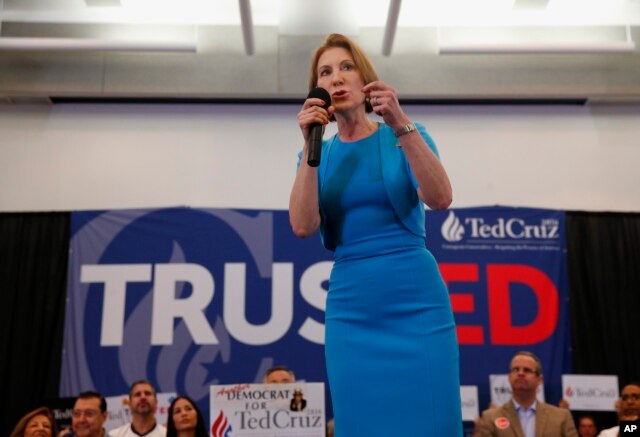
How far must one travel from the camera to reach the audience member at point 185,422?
5602 mm

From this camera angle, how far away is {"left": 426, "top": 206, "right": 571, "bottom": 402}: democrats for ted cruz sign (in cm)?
748

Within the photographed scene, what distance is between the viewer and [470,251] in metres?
7.71

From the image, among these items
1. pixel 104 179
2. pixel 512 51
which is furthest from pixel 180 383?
pixel 512 51

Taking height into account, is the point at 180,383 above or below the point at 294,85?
below

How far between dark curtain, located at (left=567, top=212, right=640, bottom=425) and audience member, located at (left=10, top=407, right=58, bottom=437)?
15.9ft

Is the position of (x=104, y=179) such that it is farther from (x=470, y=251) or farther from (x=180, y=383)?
(x=470, y=251)

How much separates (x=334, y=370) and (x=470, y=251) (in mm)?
6184

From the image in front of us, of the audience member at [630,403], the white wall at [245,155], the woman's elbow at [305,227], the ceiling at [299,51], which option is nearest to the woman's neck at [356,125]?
the woman's elbow at [305,227]

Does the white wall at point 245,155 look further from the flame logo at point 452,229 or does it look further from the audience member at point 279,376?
the audience member at point 279,376

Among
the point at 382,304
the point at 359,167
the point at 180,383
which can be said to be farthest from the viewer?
the point at 180,383

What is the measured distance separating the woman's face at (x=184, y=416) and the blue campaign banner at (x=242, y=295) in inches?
69.5

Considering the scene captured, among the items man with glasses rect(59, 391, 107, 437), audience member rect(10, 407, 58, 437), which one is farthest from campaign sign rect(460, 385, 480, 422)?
audience member rect(10, 407, 58, 437)

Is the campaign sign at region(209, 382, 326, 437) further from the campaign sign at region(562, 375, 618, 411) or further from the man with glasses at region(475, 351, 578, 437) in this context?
the campaign sign at region(562, 375, 618, 411)

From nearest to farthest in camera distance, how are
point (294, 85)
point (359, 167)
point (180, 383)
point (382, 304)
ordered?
point (382, 304), point (359, 167), point (180, 383), point (294, 85)
